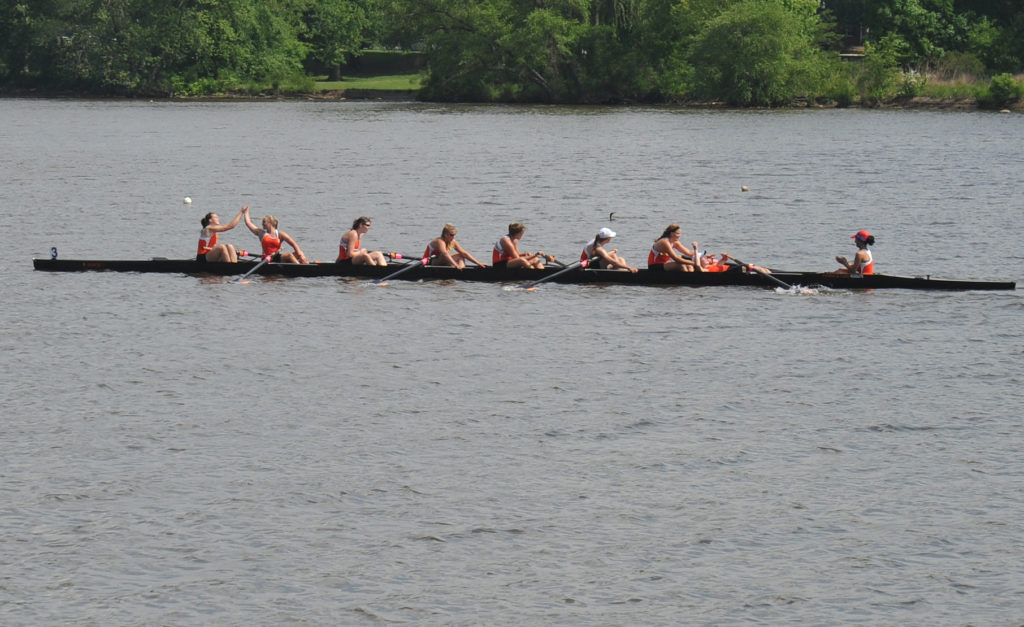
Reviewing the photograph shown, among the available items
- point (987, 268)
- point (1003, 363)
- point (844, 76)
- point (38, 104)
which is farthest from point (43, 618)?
point (38, 104)

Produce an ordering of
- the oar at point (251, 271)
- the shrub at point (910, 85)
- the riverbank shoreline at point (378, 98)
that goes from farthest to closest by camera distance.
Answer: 1. the shrub at point (910, 85)
2. the riverbank shoreline at point (378, 98)
3. the oar at point (251, 271)

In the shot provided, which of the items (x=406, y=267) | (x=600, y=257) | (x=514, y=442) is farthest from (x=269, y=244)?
(x=514, y=442)

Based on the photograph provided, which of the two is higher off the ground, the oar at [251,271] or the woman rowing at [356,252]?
the woman rowing at [356,252]

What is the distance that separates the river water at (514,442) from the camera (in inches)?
582

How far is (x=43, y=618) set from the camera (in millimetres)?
14078

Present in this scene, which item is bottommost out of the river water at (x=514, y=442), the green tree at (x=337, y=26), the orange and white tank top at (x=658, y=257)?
the river water at (x=514, y=442)

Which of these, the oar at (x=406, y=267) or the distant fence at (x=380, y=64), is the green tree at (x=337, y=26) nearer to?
the distant fence at (x=380, y=64)

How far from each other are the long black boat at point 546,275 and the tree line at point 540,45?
68.1m

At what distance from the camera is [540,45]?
105m

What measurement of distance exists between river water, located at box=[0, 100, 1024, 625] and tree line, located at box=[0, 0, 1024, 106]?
5794cm

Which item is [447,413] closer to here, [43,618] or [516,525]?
[516,525]

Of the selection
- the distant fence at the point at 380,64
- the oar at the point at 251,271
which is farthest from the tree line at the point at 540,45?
the oar at the point at 251,271

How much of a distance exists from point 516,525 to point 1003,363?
10938 millimetres

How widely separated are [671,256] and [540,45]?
77.5 meters
